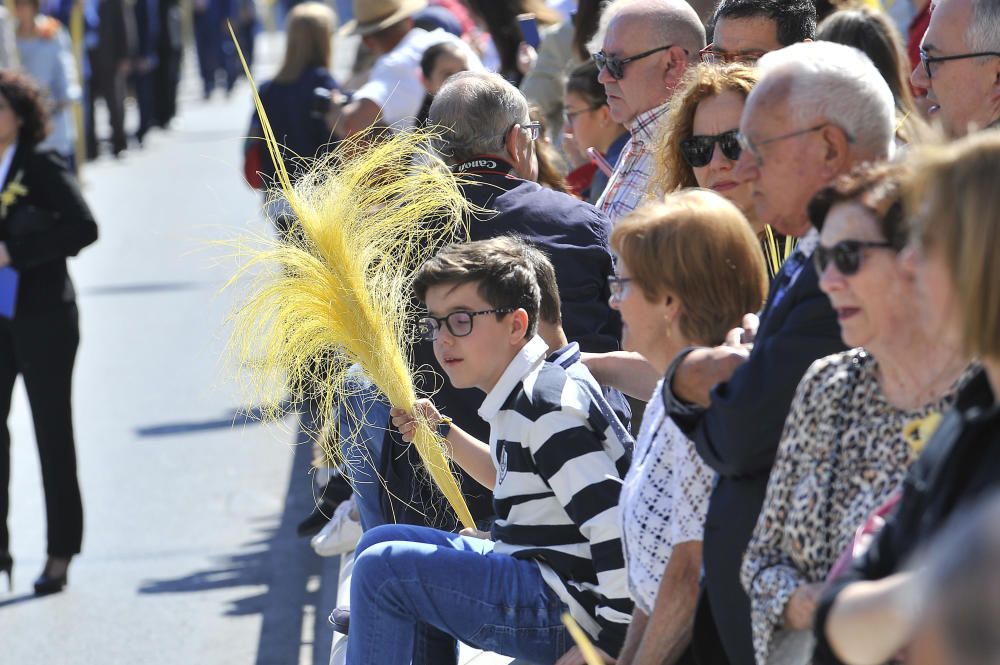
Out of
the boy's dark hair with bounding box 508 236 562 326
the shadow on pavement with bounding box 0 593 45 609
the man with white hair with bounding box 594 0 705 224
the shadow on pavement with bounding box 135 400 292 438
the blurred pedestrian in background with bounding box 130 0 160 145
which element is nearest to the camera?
the boy's dark hair with bounding box 508 236 562 326

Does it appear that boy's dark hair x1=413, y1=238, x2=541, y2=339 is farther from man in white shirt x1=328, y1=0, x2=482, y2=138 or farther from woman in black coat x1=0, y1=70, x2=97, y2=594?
woman in black coat x1=0, y1=70, x2=97, y2=594

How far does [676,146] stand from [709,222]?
1.06 metres

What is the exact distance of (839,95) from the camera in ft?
9.46

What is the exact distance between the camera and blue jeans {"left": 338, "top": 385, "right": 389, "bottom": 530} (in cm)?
457

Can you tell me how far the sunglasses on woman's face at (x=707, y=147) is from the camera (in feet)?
12.3

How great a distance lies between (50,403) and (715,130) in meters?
4.17

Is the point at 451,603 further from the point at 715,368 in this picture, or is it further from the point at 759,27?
the point at 759,27

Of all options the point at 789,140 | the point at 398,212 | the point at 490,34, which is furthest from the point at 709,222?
the point at 490,34

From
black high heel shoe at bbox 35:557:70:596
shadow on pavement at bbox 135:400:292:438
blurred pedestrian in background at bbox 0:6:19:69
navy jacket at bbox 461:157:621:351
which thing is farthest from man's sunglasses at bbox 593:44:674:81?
blurred pedestrian in background at bbox 0:6:19:69

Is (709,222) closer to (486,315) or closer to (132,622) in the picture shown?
(486,315)

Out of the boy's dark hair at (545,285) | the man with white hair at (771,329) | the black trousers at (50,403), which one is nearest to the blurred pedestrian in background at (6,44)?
the black trousers at (50,403)

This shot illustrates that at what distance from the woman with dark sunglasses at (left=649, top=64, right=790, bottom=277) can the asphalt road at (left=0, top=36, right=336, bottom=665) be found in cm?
126

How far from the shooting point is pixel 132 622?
21.3 feet

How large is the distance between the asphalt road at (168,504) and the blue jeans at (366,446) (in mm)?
403
